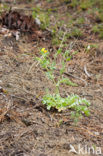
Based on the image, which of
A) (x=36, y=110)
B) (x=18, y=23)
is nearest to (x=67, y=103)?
(x=36, y=110)

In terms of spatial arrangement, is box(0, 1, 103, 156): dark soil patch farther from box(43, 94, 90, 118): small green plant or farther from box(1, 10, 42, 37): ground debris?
box(1, 10, 42, 37): ground debris

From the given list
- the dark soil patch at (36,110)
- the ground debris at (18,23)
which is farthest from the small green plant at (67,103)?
the ground debris at (18,23)

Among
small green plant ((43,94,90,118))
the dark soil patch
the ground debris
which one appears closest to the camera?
the dark soil patch

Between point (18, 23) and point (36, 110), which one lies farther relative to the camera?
point (18, 23)

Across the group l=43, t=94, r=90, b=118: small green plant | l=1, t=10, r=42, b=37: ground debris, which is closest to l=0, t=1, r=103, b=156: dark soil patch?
l=43, t=94, r=90, b=118: small green plant

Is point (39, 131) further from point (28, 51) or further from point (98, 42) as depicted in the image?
point (98, 42)

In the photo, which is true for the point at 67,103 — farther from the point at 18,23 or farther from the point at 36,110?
the point at 18,23

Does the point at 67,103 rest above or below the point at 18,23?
below

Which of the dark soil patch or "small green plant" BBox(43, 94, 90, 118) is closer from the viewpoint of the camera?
the dark soil patch

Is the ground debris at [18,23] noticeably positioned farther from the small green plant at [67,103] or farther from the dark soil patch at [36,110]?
the small green plant at [67,103]

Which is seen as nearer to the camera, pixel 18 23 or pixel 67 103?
pixel 67 103

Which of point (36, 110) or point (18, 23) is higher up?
point (18, 23)

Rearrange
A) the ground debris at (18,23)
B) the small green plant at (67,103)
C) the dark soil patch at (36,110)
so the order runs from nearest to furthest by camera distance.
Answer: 1. the dark soil patch at (36,110)
2. the small green plant at (67,103)
3. the ground debris at (18,23)

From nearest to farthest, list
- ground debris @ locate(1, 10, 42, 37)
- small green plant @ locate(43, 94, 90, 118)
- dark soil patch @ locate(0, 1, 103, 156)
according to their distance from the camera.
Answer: dark soil patch @ locate(0, 1, 103, 156)
small green plant @ locate(43, 94, 90, 118)
ground debris @ locate(1, 10, 42, 37)
